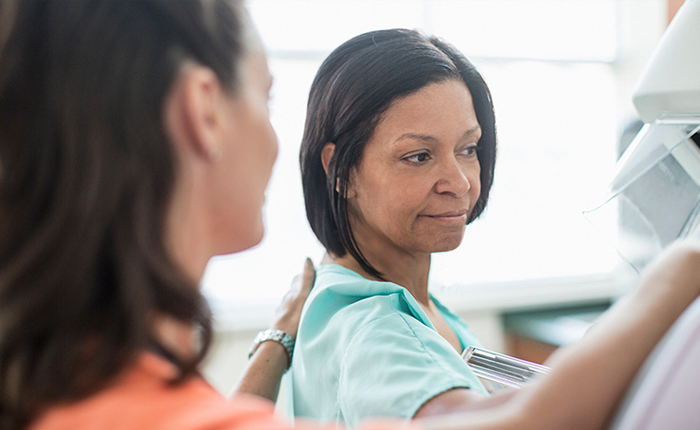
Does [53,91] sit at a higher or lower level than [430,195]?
higher

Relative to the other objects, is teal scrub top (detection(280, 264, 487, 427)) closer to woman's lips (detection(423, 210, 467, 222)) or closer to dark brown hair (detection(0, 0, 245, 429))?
woman's lips (detection(423, 210, 467, 222))

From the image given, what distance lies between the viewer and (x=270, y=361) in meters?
0.97

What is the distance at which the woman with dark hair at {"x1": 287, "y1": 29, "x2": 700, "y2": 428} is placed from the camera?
0.75 metres

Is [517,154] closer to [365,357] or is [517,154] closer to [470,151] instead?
[470,151]

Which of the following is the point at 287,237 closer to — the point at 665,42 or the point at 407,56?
the point at 407,56

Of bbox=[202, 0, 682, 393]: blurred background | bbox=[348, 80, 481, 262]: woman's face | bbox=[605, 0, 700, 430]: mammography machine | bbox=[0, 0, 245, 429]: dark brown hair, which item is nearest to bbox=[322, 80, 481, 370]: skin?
bbox=[348, 80, 481, 262]: woman's face

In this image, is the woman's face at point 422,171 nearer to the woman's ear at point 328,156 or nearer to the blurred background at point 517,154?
the woman's ear at point 328,156

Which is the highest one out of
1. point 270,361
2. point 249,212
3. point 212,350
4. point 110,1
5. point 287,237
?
point 110,1

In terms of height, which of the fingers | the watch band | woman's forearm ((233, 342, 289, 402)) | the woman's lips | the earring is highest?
the earring

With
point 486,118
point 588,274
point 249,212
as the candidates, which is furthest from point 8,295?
point 588,274

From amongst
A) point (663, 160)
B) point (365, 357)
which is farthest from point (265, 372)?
point (663, 160)

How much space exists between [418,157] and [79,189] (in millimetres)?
522

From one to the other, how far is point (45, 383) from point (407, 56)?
24.7 inches

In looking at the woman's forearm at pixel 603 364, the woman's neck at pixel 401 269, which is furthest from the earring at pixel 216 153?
the woman's neck at pixel 401 269
